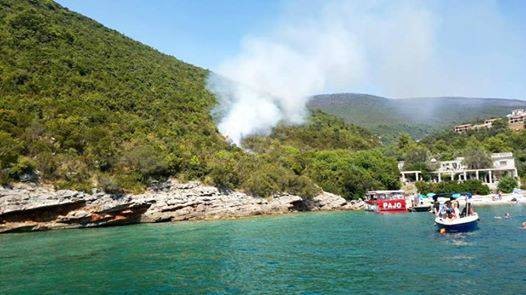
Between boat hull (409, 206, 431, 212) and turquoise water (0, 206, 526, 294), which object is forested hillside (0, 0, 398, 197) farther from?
turquoise water (0, 206, 526, 294)

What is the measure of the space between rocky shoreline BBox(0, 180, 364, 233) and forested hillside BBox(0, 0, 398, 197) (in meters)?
1.52

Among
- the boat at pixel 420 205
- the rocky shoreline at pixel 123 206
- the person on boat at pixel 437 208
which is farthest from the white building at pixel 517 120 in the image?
the person on boat at pixel 437 208

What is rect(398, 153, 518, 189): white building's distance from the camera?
102750 millimetres

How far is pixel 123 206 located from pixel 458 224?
1308 inches

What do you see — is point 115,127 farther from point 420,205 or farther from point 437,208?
point 420,205

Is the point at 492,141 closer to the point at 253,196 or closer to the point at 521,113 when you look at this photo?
the point at 521,113

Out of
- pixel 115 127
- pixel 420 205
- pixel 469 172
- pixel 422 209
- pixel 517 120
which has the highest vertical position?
pixel 517 120

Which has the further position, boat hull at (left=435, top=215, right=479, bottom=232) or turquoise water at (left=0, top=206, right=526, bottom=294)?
boat hull at (left=435, top=215, right=479, bottom=232)

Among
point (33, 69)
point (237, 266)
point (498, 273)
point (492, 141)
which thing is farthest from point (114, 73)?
point (492, 141)

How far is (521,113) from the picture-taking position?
7333 inches

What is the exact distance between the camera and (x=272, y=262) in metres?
25.4

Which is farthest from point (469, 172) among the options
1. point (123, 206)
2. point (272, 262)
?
point (272, 262)

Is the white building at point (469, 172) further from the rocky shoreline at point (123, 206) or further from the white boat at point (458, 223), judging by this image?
the white boat at point (458, 223)

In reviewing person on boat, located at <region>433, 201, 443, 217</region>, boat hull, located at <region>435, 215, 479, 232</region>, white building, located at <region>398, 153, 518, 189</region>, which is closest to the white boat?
boat hull, located at <region>435, 215, 479, 232</region>
